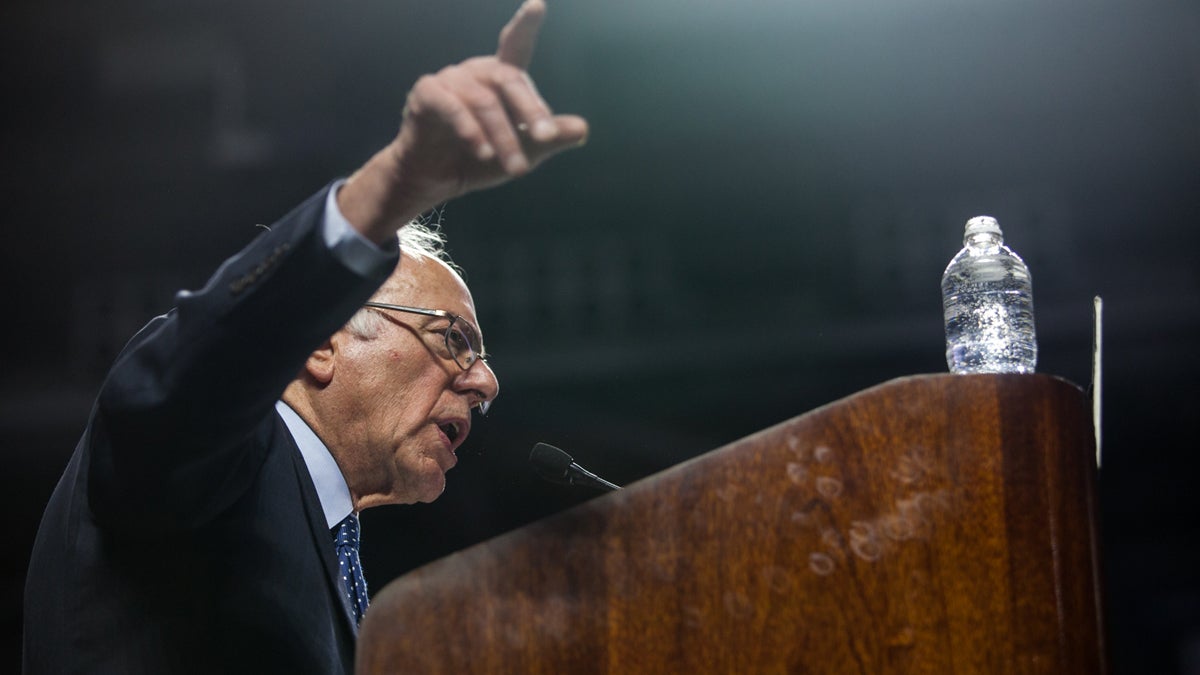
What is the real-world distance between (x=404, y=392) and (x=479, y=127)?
3.23 ft

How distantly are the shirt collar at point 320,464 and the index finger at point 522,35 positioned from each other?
36.3 inches

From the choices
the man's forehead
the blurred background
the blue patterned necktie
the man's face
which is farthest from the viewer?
the blurred background

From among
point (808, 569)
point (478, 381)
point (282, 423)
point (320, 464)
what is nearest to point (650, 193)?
point (478, 381)

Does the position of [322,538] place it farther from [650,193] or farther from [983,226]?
[650,193]

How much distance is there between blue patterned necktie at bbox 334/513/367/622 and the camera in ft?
4.63

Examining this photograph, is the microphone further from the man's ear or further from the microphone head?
the man's ear

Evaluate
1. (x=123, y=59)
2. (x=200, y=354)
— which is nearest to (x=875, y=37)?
(x=123, y=59)

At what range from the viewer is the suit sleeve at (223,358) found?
0.77 m

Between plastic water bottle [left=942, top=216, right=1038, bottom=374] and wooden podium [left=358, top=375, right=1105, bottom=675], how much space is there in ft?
1.60

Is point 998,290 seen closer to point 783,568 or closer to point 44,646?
point 783,568

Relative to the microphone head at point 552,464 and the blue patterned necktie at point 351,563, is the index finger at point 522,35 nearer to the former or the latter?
the microphone head at point 552,464

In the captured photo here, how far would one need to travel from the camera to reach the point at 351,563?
1.46 m

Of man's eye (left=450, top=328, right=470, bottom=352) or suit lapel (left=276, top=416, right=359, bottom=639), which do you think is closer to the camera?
suit lapel (left=276, top=416, right=359, bottom=639)

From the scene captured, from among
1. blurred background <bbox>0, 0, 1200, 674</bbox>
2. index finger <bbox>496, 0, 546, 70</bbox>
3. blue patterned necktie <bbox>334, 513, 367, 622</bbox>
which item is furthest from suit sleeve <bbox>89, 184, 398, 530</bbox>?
blurred background <bbox>0, 0, 1200, 674</bbox>
